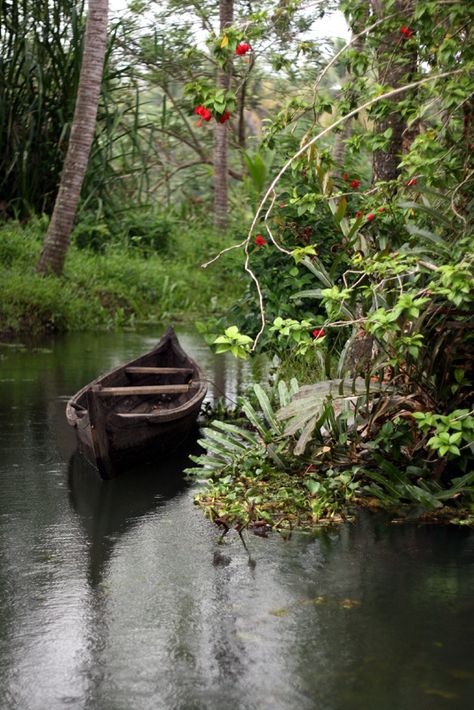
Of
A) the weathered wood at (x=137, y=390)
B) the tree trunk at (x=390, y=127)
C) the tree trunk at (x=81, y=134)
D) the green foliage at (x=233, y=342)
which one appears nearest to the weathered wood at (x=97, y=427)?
Answer: the weathered wood at (x=137, y=390)

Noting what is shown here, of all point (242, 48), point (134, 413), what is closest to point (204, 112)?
point (242, 48)

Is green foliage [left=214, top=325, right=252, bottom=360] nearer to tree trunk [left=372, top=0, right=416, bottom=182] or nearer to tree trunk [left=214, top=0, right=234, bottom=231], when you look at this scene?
tree trunk [left=372, top=0, right=416, bottom=182]

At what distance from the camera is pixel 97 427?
679 centimetres

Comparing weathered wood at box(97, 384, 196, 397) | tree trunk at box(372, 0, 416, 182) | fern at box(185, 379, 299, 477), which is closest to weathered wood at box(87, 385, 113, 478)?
weathered wood at box(97, 384, 196, 397)

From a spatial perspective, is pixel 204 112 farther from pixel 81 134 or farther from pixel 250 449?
pixel 81 134

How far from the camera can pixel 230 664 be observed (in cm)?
423

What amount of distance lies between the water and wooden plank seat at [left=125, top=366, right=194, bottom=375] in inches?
65.3

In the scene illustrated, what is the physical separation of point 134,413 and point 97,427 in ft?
2.64

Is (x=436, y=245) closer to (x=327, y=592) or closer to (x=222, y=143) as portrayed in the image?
(x=327, y=592)

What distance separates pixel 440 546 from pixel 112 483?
243 centimetres

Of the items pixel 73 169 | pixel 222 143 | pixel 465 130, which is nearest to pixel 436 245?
pixel 465 130

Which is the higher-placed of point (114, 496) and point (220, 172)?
point (220, 172)

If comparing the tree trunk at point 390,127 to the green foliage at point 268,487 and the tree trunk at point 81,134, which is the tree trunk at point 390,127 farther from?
the tree trunk at point 81,134

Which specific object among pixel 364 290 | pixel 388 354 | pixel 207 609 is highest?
pixel 364 290
